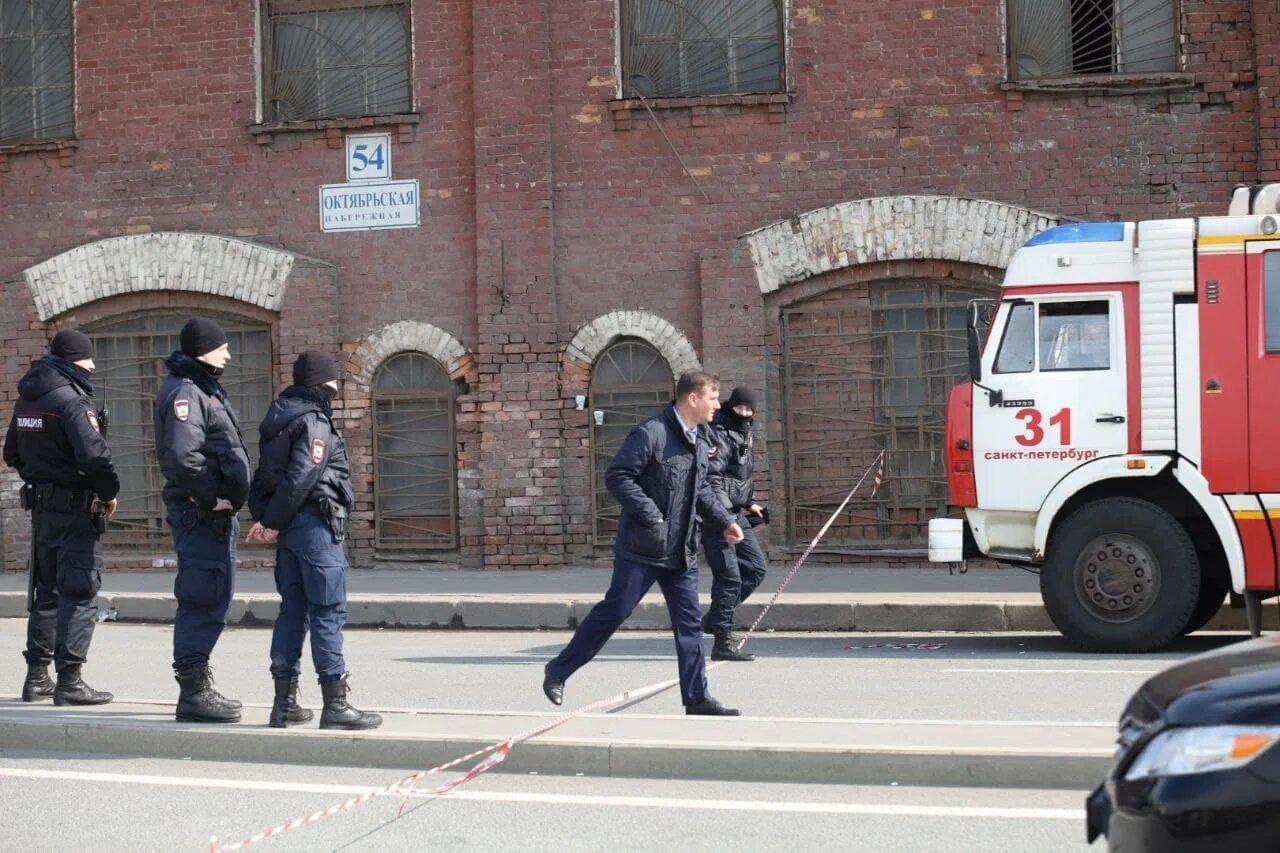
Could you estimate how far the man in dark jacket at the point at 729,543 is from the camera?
11227 mm

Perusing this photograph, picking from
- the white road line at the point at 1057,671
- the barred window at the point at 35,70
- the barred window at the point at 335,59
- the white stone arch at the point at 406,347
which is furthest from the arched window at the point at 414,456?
the white road line at the point at 1057,671

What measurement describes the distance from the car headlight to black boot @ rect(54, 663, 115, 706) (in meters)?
6.32

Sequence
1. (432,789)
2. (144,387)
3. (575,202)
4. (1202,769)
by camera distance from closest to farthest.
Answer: (1202,769) < (432,789) < (575,202) < (144,387)

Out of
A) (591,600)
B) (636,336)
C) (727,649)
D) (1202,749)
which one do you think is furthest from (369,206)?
(1202,749)

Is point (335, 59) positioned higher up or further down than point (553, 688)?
higher up

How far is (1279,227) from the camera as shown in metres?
11.1

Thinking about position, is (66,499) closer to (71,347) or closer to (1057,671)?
(71,347)

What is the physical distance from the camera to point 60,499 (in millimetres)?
9086

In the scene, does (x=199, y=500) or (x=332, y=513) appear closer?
(x=332, y=513)

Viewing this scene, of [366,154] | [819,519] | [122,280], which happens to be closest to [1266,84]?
[819,519]

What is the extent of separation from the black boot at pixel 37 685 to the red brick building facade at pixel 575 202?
25.8ft

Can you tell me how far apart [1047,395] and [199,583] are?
593 cm

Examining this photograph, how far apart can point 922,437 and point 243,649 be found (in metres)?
6.92

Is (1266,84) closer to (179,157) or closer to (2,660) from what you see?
(179,157)
